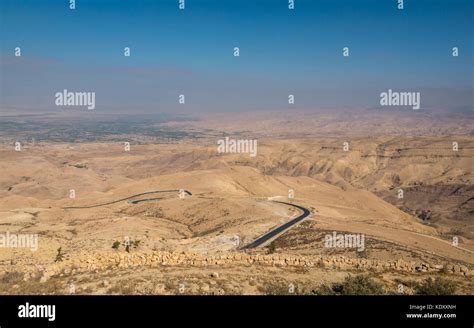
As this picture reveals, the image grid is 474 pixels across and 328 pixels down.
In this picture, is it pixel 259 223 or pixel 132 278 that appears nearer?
pixel 132 278

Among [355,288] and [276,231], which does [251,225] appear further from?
[355,288]

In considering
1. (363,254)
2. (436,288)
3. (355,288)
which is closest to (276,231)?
(363,254)

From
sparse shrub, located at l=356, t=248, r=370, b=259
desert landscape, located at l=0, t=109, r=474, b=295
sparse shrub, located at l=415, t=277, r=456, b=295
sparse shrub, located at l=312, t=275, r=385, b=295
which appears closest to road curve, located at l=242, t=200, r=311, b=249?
desert landscape, located at l=0, t=109, r=474, b=295

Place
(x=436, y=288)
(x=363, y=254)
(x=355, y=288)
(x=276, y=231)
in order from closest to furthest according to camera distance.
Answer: (x=355, y=288) < (x=436, y=288) < (x=363, y=254) < (x=276, y=231)

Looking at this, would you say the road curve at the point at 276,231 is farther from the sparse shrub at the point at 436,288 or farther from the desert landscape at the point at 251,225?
the sparse shrub at the point at 436,288

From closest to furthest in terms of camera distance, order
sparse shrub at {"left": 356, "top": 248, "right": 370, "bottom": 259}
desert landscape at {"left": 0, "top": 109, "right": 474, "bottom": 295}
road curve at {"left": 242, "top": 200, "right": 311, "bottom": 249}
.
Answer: desert landscape at {"left": 0, "top": 109, "right": 474, "bottom": 295}
sparse shrub at {"left": 356, "top": 248, "right": 370, "bottom": 259}
road curve at {"left": 242, "top": 200, "right": 311, "bottom": 249}

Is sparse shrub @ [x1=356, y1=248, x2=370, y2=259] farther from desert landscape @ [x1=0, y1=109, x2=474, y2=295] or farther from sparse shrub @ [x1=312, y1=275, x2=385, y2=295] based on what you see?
sparse shrub @ [x1=312, y1=275, x2=385, y2=295]
